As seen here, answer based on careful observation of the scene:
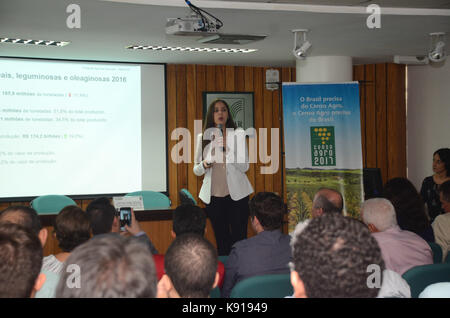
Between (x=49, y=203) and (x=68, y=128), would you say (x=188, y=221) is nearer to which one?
(x=49, y=203)

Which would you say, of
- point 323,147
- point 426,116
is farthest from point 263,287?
point 426,116

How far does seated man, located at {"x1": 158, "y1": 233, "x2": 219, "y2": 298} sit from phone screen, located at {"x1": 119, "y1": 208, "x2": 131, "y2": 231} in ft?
7.25

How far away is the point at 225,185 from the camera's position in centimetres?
553

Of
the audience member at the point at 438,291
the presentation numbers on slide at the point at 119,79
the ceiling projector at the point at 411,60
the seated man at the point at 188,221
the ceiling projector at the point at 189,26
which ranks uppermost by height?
the ceiling projector at the point at 411,60

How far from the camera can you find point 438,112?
7.75 metres

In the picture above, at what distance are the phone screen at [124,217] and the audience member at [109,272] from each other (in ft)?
8.84

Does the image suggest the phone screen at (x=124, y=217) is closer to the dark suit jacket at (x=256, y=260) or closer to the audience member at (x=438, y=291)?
the dark suit jacket at (x=256, y=260)

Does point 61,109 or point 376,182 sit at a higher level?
point 61,109

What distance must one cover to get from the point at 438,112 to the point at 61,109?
5.13 meters

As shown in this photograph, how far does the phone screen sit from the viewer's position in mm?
4074

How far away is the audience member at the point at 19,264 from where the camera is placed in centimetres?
160

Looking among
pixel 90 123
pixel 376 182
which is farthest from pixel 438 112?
pixel 90 123

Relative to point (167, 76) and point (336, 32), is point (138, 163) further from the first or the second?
point (336, 32)

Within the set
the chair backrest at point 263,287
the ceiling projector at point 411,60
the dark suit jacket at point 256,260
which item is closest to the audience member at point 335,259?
the chair backrest at point 263,287
